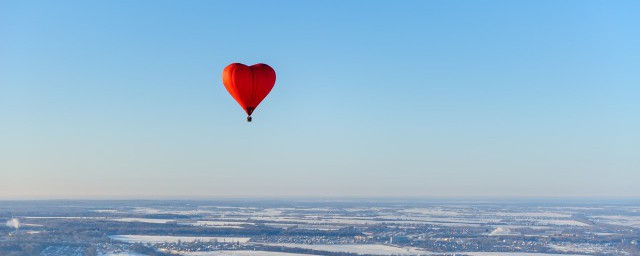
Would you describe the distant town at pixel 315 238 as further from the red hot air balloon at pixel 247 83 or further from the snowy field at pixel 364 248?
the red hot air balloon at pixel 247 83

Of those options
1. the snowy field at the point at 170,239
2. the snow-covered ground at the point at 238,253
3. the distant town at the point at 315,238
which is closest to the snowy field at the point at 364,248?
the distant town at the point at 315,238

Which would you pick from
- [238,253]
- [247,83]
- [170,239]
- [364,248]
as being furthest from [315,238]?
[247,83]

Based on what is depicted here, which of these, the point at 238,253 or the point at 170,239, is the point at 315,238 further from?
the point at 238,253

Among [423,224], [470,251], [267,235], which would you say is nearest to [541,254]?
[470,251]

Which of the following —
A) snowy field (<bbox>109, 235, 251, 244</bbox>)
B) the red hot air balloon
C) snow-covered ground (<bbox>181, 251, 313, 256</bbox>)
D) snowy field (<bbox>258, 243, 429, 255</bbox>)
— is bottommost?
snow-covered ground (<bbox>181, 251, 313, 256</bbox>)

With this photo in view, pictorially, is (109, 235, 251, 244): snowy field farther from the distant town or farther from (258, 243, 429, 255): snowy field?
(258, 243, 429, 255): snowy field

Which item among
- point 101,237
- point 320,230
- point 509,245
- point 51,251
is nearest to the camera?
point 51,251

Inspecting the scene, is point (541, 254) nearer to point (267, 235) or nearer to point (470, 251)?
point (470, 251)

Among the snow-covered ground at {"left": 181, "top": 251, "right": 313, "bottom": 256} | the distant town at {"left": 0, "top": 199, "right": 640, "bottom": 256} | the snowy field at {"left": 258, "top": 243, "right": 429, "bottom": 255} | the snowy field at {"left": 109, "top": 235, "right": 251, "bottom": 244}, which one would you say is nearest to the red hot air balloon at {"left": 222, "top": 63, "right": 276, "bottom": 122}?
the distant town at {"left": 0, "top": 199, "right": 640, "bottom": 256}
